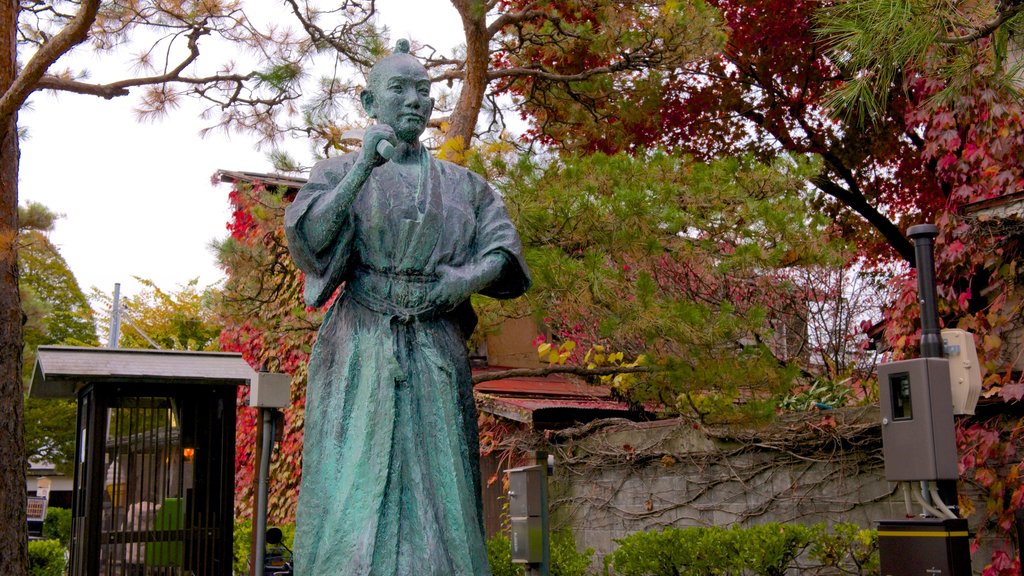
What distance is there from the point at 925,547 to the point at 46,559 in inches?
472

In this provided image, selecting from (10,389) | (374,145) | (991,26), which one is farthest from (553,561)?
(374,145)

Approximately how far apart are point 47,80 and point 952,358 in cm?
805

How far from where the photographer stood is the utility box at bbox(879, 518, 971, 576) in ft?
22.3

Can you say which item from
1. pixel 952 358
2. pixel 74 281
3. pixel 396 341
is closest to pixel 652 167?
pixel 952 358

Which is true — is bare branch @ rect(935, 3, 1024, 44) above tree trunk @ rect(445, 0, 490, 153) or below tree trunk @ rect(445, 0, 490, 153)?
below

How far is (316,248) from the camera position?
351 cm

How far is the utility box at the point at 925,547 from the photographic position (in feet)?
22.3

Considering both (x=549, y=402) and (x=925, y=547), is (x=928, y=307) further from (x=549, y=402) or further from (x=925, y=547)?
(x=549, y=402)

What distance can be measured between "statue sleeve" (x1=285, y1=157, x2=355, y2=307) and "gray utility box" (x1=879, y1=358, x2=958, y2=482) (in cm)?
481

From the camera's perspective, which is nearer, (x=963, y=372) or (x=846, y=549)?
(x=963, y=372)

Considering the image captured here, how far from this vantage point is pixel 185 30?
992 cm

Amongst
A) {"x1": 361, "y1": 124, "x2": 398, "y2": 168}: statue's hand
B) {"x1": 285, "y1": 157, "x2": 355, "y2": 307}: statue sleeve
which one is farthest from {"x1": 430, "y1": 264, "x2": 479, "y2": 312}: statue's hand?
{"x1": 361, "y1": 124, "x2": 398, "y2": 168}: statue's hand

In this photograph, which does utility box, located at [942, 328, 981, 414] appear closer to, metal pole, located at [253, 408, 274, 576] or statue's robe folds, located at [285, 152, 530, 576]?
statue's robe folds, located at [285, 152, 530, 576]

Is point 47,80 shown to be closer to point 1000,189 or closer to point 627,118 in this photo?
point 627,118
